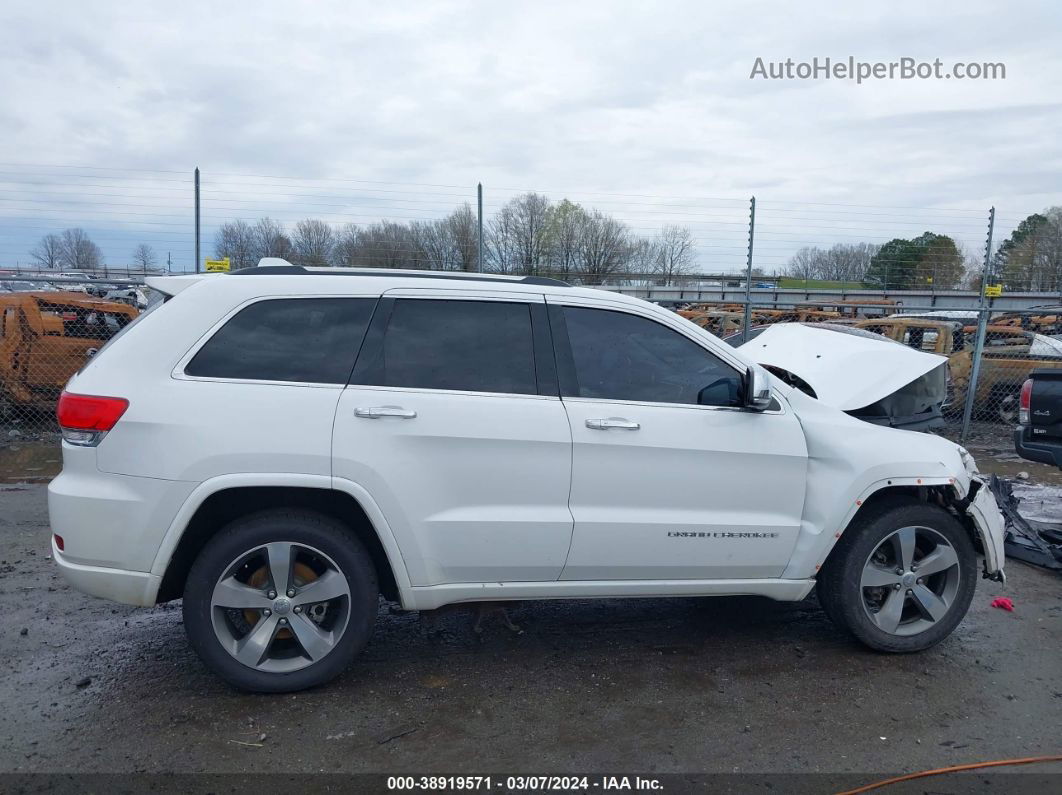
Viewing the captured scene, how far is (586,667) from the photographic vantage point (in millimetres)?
4285

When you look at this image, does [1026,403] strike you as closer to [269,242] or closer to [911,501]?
[911,501]

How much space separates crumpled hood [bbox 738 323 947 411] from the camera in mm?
5082

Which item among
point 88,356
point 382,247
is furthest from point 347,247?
point 88,356

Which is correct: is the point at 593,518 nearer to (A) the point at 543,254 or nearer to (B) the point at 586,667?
(B) the point at 586,667

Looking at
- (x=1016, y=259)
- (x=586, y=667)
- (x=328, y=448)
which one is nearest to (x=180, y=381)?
(x=328, y=448)

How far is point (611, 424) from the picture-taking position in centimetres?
396

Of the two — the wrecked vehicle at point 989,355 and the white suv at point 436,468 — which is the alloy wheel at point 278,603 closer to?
the white suv at point 436,468

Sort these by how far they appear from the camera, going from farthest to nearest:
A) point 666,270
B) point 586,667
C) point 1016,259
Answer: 1. point 1016,259
2. point 666,270
3. point 586,667

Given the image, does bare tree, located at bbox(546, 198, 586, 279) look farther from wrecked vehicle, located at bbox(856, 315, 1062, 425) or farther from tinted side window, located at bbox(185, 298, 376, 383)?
tinted side window, located at bbox(185, 298, 376, 383)

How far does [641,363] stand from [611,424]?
40 centimetres

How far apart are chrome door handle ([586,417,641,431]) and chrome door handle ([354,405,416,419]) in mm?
816

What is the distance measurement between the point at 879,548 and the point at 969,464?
2.22ft

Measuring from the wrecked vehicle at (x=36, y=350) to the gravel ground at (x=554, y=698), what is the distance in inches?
235

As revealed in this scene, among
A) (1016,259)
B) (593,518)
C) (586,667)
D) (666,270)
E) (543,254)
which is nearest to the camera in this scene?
(593,518)
